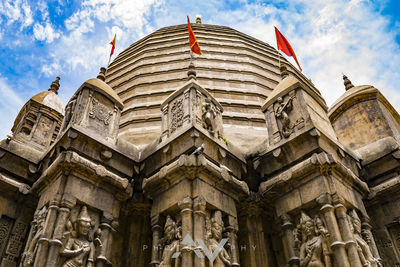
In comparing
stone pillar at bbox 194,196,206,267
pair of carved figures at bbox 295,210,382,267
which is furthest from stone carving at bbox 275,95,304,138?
stone pillar at bbox 194,196,206,267

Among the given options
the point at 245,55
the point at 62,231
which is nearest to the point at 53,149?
the point at 62,231

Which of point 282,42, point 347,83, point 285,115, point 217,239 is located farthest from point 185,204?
point 282,42

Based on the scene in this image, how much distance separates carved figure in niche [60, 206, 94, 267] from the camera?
275 inches

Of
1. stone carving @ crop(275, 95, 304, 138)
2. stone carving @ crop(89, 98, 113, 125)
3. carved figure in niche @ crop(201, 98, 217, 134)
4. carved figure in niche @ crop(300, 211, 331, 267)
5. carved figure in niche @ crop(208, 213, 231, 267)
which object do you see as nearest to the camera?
carved figure in niche @ crop(208, 213, 231, 267)

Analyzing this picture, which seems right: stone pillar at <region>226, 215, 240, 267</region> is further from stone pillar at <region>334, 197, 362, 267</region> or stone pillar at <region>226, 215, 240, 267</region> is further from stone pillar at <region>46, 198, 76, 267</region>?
stone pillar at <region>46, 198, 76, 267</region>

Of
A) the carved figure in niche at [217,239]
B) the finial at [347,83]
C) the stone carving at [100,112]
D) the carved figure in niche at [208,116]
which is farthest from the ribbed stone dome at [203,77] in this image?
the carved figure in niche at [217,239]

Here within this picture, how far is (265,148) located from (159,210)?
336cm

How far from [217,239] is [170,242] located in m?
0.94

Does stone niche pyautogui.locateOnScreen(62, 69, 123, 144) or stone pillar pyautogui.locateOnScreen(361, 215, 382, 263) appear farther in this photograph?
stone niche pyautogui.locateOnScreen(62, 69, 123, 144)

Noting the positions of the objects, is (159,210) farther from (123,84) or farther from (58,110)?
(123,84)

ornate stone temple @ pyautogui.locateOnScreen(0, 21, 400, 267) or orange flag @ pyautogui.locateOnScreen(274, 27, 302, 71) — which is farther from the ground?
orange flag @ pyautogui.locateOnScreen(274, 27, 302, 71)

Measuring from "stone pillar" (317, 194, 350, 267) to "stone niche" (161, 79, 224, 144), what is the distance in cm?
295

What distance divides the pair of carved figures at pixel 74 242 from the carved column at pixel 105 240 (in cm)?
13

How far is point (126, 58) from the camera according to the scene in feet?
74.5
